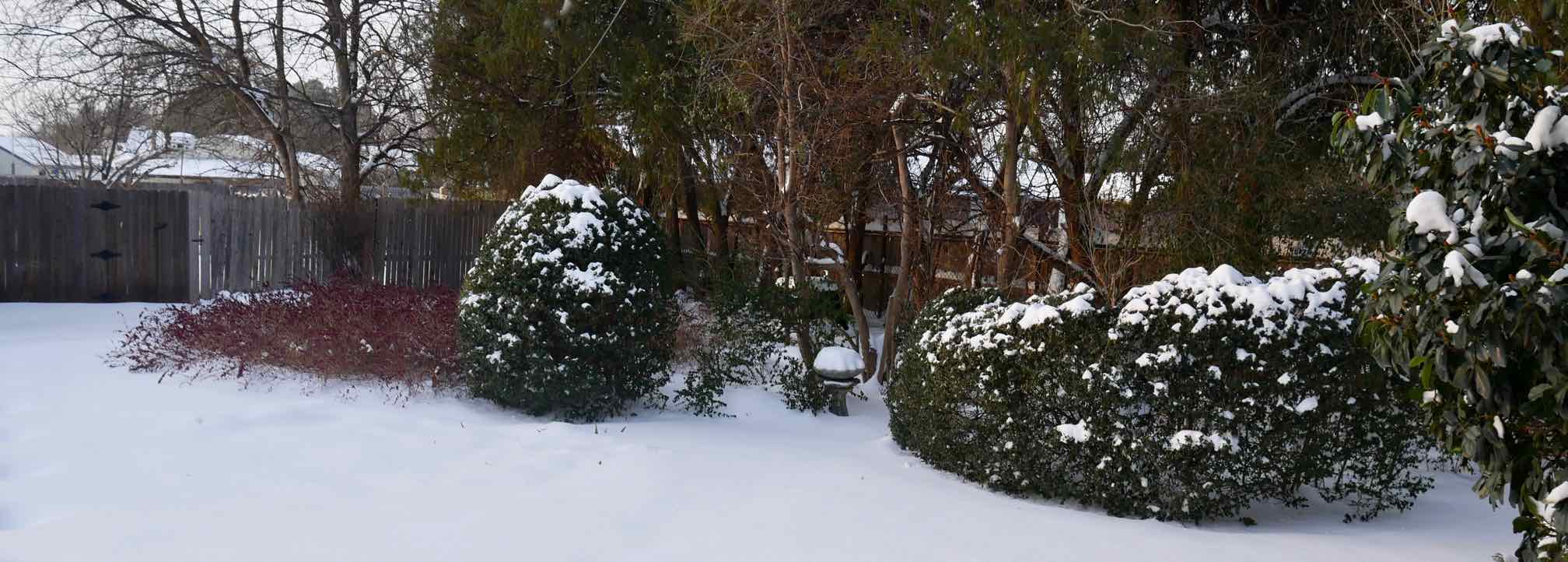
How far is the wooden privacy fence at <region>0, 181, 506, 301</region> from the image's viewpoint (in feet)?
34.6

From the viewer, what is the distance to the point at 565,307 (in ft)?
18.9

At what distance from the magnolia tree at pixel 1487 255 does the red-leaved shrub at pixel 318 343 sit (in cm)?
514

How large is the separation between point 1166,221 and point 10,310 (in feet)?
33.5

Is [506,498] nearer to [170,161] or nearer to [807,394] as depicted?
[807,394]

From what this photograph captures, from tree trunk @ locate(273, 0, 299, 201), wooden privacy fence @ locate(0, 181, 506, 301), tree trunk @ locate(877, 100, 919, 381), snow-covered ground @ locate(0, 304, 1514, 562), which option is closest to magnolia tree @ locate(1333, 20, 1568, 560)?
snow-covered ground @ locate(0, 304, 1514, 562)

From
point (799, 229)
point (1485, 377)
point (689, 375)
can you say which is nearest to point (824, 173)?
point (799, 229)

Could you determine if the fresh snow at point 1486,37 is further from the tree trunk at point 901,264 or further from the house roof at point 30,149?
the house roof at point 30,149

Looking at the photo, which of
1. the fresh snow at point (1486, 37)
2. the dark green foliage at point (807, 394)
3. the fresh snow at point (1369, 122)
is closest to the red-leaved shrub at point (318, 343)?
the dark green foliage at point (807, 394)

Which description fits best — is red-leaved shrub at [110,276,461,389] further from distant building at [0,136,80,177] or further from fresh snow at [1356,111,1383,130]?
distant building at [0,136,80,177]

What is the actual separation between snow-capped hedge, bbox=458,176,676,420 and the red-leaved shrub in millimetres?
544

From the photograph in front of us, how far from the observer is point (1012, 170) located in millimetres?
7168

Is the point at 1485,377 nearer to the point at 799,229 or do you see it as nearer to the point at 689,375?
the point at 689,375

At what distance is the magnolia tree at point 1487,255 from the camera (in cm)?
245

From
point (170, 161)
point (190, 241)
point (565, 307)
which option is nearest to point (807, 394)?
point (565, 307)
